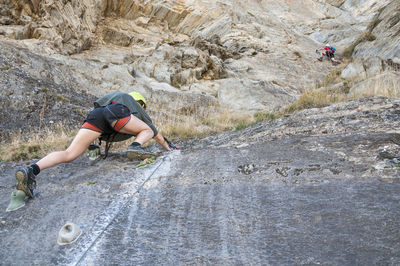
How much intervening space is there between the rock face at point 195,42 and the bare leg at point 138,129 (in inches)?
279

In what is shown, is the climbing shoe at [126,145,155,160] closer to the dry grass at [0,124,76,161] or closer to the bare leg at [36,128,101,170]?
the bare leg at [36,128,101,170]

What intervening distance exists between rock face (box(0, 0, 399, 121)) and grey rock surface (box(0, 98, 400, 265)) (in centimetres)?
733

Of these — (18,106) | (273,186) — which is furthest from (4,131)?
(273,186)

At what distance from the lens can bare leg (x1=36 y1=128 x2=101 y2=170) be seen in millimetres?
2844

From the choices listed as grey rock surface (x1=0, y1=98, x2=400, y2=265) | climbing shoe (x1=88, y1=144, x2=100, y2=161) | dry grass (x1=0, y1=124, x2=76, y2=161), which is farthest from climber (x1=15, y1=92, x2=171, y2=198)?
dry grass (x1=0, y1=124, x2=76, y2=161)

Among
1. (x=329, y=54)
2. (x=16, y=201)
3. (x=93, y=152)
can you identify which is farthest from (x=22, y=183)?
(x=329, y=54)

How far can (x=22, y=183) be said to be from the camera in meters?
2.53

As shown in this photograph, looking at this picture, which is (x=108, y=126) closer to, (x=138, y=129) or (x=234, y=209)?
(x=138, y=129)

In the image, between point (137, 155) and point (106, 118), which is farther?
point (137, 155)

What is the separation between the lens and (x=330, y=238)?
1602 mm

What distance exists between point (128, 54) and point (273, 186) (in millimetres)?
19323

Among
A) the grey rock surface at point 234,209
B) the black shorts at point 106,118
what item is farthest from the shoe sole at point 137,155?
the black shorts at point 106,118

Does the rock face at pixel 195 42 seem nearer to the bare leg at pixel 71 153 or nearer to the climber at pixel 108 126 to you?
the climber at pixel 108 126

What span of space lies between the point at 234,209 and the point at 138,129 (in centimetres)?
191
